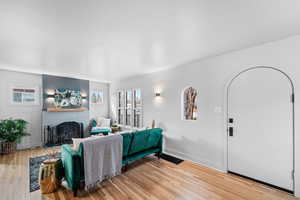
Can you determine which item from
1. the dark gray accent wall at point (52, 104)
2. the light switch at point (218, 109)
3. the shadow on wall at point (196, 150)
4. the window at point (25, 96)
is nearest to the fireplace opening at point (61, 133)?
the dark gray accent wall at point (52, 104)

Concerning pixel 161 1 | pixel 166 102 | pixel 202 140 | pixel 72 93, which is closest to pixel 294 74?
pixel 202 140

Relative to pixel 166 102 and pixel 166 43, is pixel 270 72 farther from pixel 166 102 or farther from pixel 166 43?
pixel 166 102

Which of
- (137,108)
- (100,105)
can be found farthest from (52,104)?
(137,108)

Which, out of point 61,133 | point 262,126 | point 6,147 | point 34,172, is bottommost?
point 34,172

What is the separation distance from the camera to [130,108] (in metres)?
5.56

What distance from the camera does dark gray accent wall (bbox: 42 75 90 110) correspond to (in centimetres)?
477

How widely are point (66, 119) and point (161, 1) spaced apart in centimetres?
525

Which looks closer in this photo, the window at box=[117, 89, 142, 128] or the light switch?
the light switch

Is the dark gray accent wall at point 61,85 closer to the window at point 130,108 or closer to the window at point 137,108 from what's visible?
the window at point 130,108

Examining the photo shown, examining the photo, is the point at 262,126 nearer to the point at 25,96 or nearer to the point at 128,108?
the point at 128,108

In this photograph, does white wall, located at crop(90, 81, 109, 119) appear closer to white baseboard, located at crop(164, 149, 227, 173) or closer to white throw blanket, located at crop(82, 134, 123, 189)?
white baseboard, located at crop(164, 149, 227, 173)

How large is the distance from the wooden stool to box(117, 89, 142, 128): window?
3039 millimetres

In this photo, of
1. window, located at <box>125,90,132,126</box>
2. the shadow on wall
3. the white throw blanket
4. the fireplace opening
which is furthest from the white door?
the fireplace opening

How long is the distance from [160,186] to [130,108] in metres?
3.49
